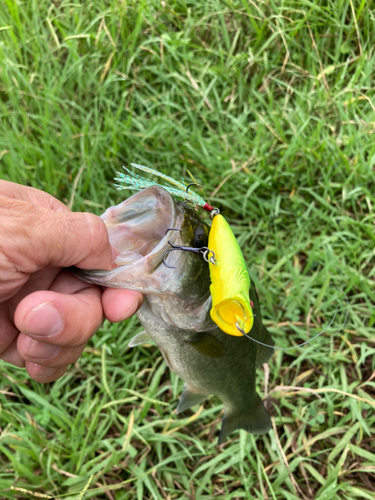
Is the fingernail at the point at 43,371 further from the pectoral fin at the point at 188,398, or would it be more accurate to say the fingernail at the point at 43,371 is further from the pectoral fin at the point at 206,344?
the pectoral fin at the point at 188,398

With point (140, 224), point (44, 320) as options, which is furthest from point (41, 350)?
point (140, 224)

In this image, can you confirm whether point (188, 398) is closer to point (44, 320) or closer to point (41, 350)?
point (41, 350)

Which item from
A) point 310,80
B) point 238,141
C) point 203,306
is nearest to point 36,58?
point 238,141

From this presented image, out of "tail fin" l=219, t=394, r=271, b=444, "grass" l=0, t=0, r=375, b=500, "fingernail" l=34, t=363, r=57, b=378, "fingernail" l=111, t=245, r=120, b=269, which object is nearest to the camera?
"fingernail" l=111, t=245, r=120, b=269

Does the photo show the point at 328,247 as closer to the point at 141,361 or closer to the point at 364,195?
the point at 364,195

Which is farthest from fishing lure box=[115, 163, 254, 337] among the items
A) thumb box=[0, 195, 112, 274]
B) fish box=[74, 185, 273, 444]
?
thumb box=[0, 195, 112, 274]

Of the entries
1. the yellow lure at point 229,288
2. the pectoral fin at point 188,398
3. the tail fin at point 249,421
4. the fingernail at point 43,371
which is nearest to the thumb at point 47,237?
the yellow lure at point 229,288

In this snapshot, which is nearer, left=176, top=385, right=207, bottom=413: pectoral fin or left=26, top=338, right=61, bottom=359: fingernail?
left=26, top=338, right=61, bottom=359: fingernail

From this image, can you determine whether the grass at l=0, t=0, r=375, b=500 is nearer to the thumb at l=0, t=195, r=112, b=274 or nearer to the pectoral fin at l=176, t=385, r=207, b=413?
the pectoral fin at l=176, t=385, r=207, b=413
